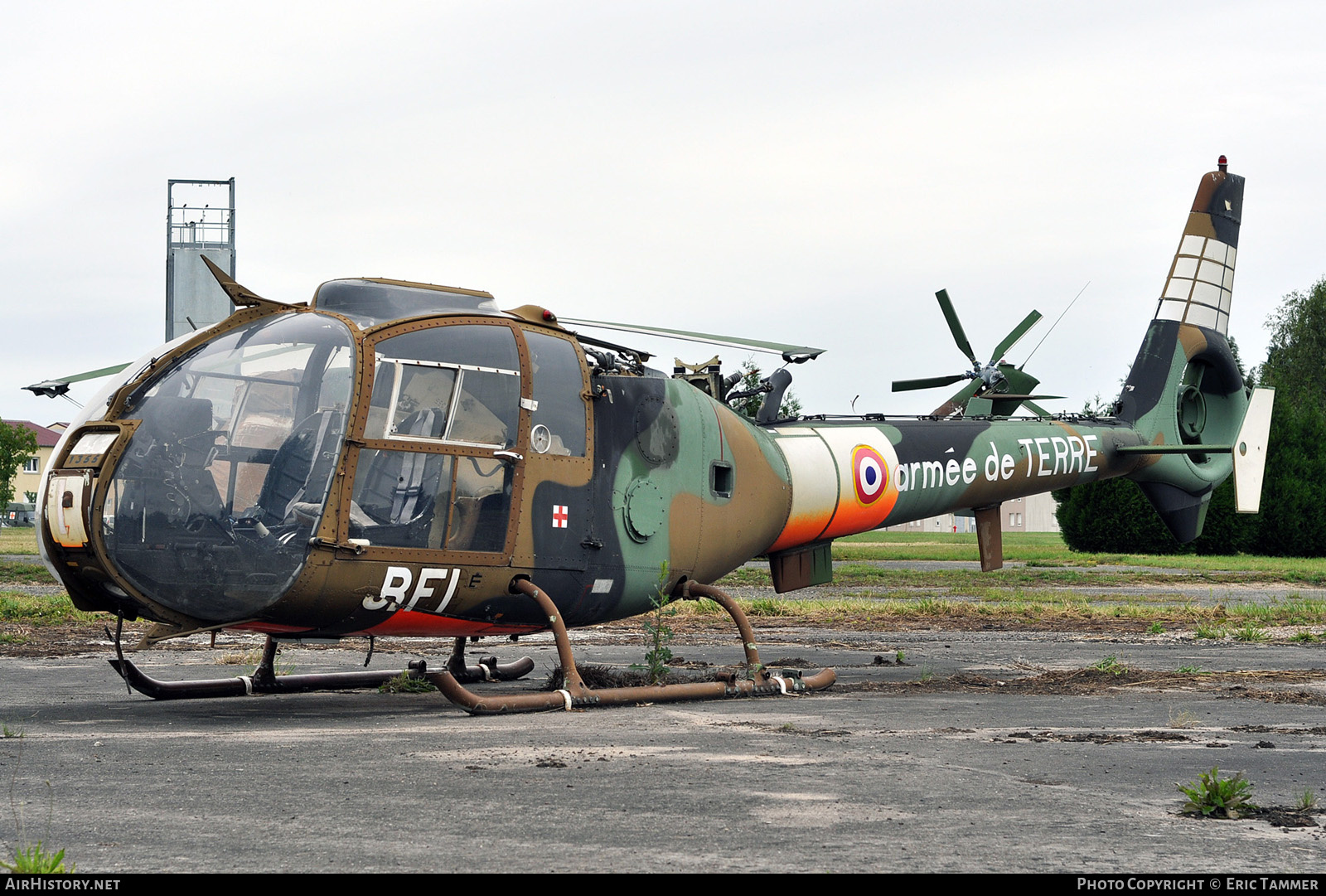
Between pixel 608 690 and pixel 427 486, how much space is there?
2.44 meters

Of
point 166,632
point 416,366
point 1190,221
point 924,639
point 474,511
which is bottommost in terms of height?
point 924,639

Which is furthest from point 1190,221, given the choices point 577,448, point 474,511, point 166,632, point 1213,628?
point 166,632

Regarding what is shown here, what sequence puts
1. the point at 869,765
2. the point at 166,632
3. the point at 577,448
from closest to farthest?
the point at 869,765 < the point at 166,632 < the point at 577,448

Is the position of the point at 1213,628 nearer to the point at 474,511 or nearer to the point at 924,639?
the point at 924,639

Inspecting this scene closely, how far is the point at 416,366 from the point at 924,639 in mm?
10495

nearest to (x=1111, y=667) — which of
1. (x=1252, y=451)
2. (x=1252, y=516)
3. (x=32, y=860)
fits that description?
(x=1252, y=451)

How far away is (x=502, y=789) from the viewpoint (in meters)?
6.23

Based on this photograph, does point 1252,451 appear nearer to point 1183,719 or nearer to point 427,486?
point 1183,719

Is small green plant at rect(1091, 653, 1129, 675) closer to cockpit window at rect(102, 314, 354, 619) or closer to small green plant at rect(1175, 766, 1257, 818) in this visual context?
small green plant at rect(1175, 766, 1257, 818)

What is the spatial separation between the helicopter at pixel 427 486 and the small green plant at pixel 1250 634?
6227 millimetres

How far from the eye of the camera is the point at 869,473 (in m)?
13.9

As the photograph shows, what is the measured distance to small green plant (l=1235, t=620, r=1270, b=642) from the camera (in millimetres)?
16609

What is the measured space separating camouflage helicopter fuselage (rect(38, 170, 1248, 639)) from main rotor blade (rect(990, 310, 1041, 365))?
5.57 metres

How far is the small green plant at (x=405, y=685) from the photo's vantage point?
12.0 m
